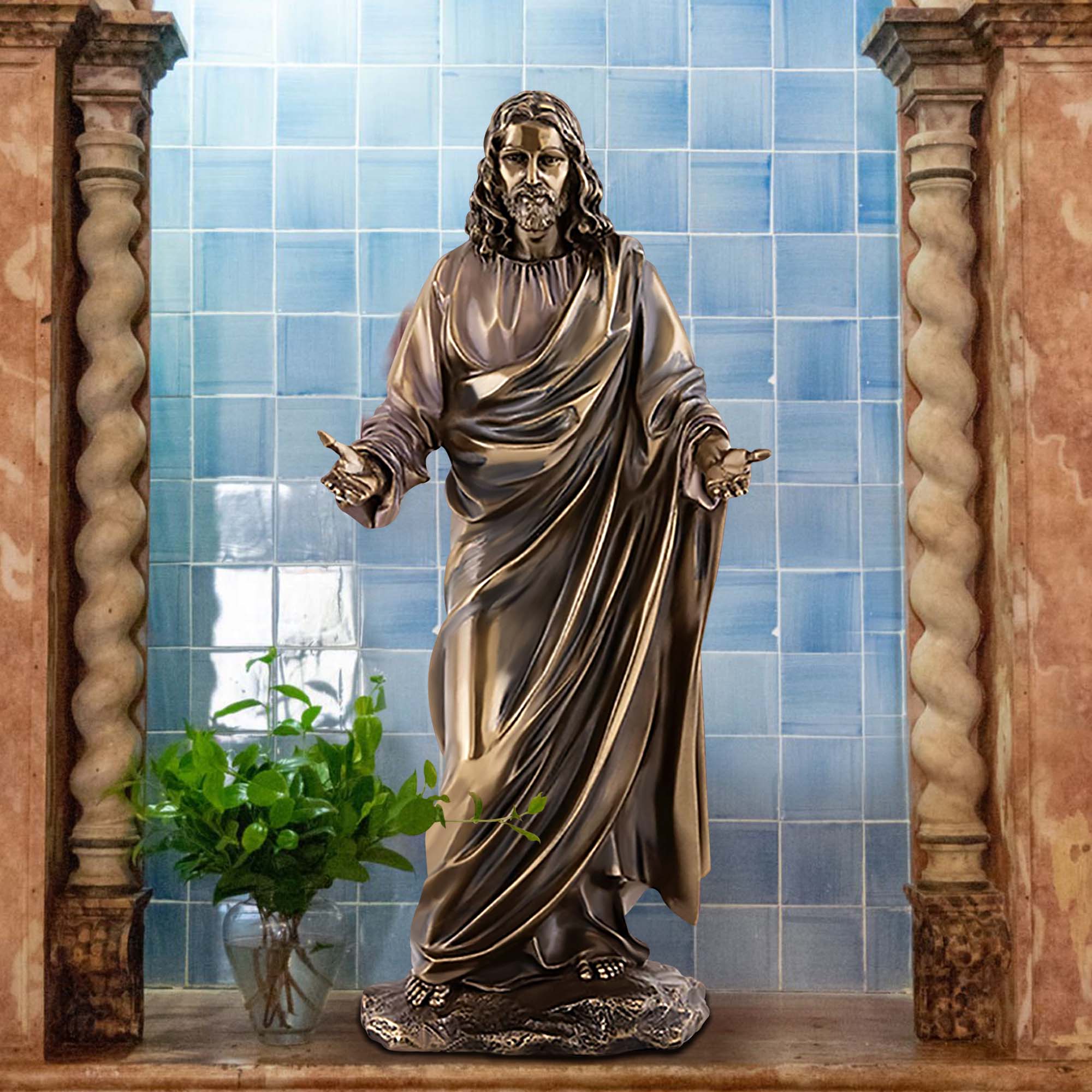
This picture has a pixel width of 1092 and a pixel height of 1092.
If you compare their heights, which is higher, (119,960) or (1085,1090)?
(119,960)

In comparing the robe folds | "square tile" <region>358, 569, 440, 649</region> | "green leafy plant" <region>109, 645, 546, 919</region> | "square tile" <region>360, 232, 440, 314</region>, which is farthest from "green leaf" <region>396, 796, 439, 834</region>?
"square tile" <region>360, 232, 440, 314</region>

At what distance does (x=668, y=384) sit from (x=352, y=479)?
72cm

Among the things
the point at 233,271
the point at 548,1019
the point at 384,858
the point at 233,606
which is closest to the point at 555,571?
the point at 384,858

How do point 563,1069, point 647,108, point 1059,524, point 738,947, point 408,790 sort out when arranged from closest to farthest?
point 563,1069, point 408,790, point 1059,524, point 738,947, point 647,108

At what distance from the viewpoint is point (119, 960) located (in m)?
3.70

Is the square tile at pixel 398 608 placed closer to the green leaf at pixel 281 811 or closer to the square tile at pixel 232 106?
the green leaf at pixel 281 811

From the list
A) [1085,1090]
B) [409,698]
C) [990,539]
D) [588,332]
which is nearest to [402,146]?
[588,332]

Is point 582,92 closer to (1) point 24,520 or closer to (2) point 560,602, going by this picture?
(2) point 560,602

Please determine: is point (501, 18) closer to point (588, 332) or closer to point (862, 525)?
point (588, 332)

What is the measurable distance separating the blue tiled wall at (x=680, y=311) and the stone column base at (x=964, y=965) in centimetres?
61

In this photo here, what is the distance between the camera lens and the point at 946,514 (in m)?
3.77

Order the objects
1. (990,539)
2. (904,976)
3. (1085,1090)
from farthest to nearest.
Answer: (904,976), (990,539), (1085,1090)

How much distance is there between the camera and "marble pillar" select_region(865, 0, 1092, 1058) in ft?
11.9

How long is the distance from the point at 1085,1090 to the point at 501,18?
287 centimetres
